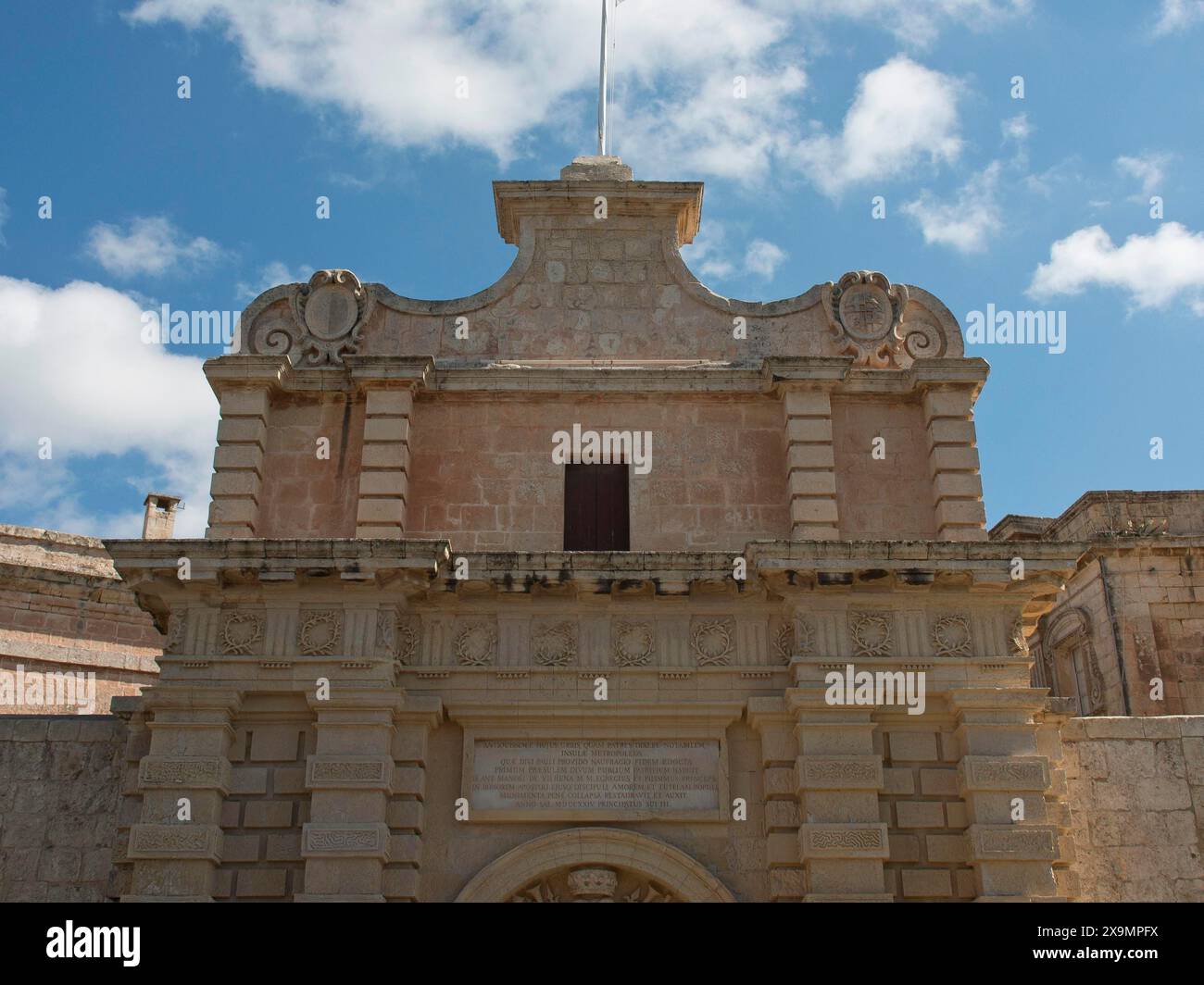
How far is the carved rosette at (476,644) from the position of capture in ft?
42.9

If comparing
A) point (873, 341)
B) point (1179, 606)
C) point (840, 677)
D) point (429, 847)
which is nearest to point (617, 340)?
point (873, 341)

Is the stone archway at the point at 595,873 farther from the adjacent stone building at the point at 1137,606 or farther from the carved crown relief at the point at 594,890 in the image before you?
the adjacent stone building at the point at 1137,606

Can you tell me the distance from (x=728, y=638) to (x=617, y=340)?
4168 mm

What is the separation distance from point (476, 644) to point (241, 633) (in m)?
2.44

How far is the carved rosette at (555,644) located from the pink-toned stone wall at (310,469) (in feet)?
8.66

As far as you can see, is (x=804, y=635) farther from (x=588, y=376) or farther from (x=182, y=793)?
(x=182, y=793)

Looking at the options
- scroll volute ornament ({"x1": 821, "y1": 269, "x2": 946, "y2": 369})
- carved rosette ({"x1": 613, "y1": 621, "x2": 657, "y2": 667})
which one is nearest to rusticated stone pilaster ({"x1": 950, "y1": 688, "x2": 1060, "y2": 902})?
carved rosette ({"x1": 613, "y1": 621, "x2": 657, "y2": 667})

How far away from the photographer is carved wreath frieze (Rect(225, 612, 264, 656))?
42.3 feet

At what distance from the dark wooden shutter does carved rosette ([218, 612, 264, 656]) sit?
3.51 meters

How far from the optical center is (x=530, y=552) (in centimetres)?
1288

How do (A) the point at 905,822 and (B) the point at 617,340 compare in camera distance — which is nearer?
(A) the point at 905,822

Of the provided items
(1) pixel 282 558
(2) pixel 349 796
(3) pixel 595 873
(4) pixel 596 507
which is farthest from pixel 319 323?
(3) pixel 595 873

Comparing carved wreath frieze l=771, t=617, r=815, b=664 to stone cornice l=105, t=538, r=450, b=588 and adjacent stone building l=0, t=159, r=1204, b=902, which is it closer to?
adjacent stone building l=0, t=159, r=1204, b=902
